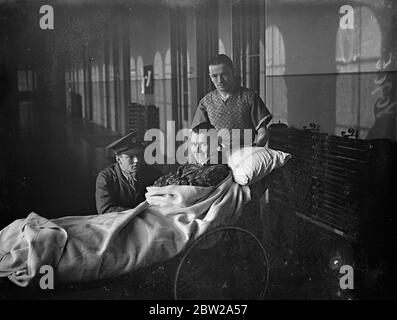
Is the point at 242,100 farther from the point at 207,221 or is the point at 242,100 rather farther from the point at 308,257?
the point at 308,257

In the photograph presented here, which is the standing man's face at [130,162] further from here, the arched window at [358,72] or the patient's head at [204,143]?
the arched window at [358,72]

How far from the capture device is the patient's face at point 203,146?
2.87 metres

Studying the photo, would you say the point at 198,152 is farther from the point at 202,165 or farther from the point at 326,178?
the point at 326,178

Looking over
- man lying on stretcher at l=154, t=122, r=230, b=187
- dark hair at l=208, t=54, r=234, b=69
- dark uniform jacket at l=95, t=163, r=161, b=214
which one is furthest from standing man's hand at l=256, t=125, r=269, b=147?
dark uniform jacket at l=95, t=163, r=161, b=214

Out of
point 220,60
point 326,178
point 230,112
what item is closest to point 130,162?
point 230,112

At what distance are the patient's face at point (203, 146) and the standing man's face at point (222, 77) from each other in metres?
0.22

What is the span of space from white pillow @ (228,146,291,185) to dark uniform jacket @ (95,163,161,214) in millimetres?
349

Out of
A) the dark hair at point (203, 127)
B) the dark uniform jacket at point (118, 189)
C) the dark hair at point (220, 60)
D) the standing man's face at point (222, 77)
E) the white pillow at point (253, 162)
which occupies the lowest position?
the dark uniform jacket at point (118, 189)

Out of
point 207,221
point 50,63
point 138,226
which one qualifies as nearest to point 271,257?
point 207,221

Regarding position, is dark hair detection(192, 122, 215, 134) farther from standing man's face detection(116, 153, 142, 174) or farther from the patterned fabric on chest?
standing man's face detection(116, 153, 142, 174)

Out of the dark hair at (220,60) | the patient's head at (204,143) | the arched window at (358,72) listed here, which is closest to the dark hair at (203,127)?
the patient's head at (204,143)

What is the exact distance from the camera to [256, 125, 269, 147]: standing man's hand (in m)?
2.90

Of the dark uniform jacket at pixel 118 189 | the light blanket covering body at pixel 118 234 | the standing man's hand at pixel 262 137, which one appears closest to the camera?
the light blanket covering body at pixel 118 234

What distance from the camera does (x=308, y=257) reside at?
117 inches
